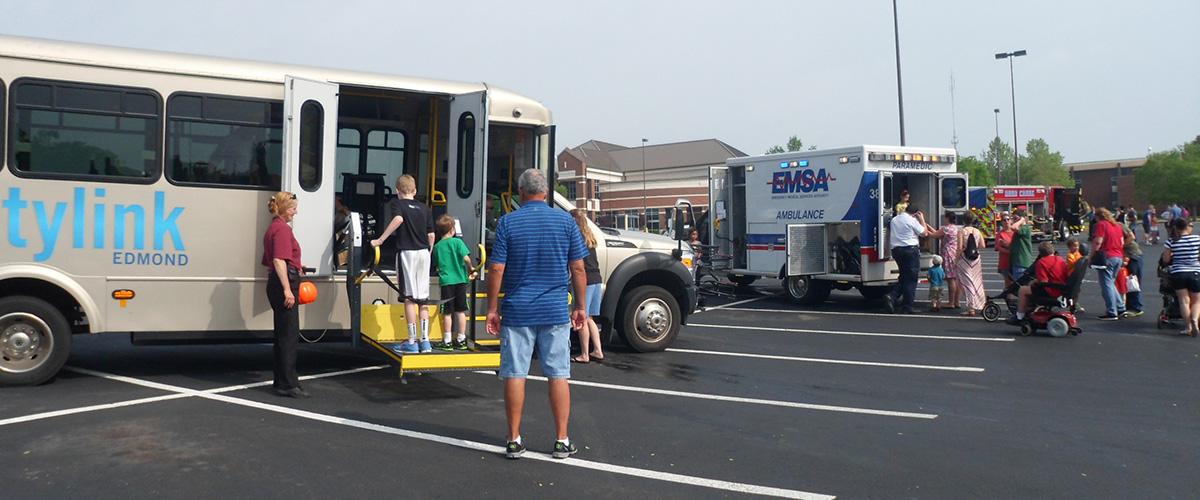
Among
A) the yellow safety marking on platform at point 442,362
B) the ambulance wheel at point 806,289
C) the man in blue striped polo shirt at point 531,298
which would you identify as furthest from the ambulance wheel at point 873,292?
the man in blue striped polo shirt at point 531,298

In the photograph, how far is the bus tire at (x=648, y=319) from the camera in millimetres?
9953

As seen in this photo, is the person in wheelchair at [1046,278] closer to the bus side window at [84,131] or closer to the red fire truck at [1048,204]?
the bus side window at [84,131]

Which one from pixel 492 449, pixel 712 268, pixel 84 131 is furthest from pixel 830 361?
pixel 84 131

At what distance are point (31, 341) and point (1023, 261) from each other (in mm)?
12485

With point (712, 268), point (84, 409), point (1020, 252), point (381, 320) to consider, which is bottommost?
point (84, 409)

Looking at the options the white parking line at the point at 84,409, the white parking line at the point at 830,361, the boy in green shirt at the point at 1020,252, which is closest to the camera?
the white parking line at the point at 84,409

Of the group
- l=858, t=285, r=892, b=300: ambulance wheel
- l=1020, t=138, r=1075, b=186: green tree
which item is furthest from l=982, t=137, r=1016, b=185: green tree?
l=858, t=285, r=892, b=300: ambulance wheel

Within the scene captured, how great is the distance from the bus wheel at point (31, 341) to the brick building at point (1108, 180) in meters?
112

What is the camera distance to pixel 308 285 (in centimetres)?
745

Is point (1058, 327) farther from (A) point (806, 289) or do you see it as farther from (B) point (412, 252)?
(B) point (412, 252)

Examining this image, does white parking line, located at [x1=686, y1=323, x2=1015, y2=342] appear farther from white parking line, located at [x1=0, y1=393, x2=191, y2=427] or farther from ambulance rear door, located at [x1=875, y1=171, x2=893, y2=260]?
white parking line, located at [x1=0, y1=393, x2=191, y2=427]

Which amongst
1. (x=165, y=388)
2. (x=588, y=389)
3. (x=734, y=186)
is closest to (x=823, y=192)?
(x=734, y=186)

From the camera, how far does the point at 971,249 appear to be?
537 inches

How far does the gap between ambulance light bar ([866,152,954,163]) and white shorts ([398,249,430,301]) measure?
8567 millimetres
